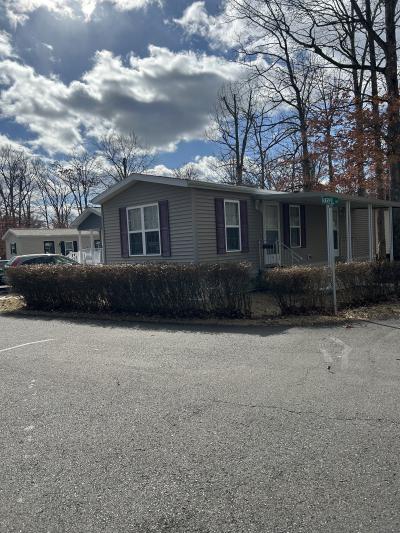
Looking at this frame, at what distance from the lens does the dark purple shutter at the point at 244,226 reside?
13.4 metres

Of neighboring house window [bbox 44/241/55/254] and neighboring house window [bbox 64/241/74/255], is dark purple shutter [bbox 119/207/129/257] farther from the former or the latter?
neighboring house window [bbox 64/241/74/255]

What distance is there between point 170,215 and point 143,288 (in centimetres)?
386

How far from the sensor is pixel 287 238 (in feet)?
49.5

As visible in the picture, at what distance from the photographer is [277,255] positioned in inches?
572

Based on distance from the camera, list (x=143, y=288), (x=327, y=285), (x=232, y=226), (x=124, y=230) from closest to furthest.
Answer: (x=327, y=285)
(x=143, y=288)
(x=232, y=226)
(x=124, y=230)

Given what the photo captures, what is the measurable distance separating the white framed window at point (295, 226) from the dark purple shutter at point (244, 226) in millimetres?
2568

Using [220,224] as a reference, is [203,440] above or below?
below

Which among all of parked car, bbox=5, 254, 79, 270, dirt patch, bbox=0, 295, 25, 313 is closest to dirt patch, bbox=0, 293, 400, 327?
Answer: dirt patch, bbox=0, 295, 25, 313

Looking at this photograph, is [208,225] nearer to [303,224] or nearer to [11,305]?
[303,224]

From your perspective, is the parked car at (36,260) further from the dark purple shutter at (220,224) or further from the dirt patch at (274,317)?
the dirt patch at (274,317)

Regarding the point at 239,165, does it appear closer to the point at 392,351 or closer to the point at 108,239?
the point at 108,239

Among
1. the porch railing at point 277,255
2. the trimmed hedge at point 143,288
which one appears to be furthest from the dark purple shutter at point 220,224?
the trimmed hedge at point 143,288

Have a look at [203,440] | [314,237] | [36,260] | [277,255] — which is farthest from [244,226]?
[36,260]

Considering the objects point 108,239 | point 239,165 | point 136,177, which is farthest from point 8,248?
point 136,177
